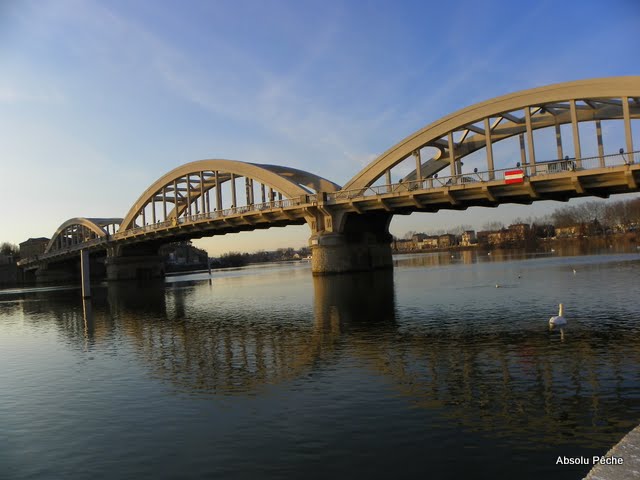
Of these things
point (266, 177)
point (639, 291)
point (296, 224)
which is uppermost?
point (266, 177)

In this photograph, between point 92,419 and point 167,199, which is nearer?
point 92,419

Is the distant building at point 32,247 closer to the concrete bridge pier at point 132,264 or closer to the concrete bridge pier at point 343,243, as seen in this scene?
the concrete bridge pier at point 132,264

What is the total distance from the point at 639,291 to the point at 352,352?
17633 millimetres

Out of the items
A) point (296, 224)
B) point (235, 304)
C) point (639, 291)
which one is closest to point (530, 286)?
point (639, 291)

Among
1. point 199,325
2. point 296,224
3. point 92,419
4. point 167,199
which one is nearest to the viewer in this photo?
point 92,419

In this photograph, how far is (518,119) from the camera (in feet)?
159

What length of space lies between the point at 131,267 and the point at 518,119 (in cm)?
6542

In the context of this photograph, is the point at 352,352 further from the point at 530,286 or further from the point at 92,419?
the point at 530,286

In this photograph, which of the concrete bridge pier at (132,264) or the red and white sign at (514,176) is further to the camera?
the concrete bridge pier at (132,264)

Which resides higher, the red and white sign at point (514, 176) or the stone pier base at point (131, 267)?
the red and white sign at point (514, 176)

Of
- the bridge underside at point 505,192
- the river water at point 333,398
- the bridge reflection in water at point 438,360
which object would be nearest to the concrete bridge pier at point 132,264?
the bridge underside at point 505,192

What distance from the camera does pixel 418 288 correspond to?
35031mm

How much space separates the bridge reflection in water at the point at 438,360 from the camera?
8353 millimetres

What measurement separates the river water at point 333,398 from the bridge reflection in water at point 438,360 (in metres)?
0.06
